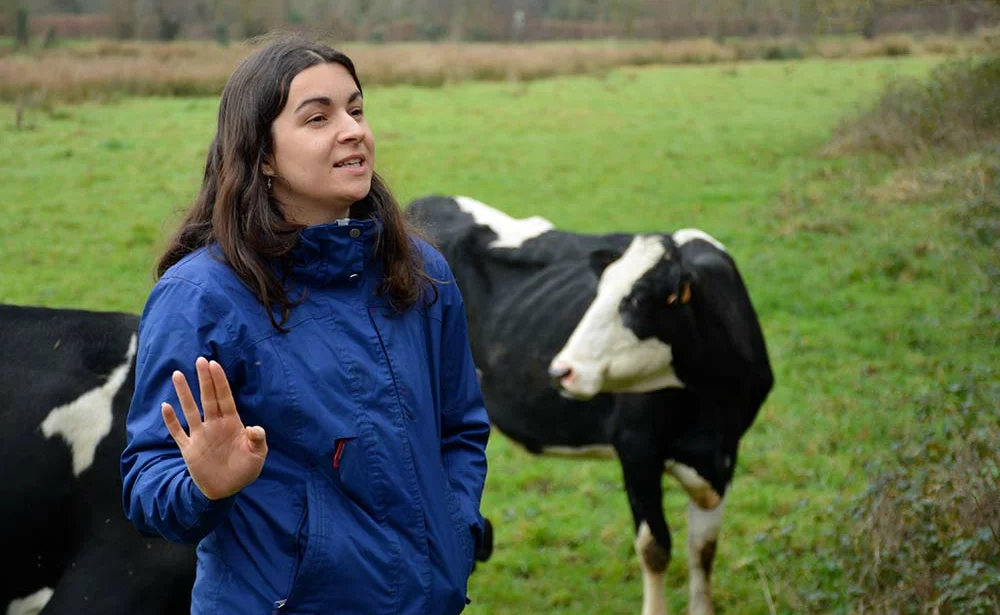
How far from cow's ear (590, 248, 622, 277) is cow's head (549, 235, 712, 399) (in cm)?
21

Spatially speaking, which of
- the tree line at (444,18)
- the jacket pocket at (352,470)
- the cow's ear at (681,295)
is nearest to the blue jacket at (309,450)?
the jacket pocket at (352,470)

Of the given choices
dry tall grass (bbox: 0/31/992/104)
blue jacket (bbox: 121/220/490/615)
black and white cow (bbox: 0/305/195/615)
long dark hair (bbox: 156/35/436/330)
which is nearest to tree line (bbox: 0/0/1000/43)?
dry tall grass (bbox: 0/31/992/104)

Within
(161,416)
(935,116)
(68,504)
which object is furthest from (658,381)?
(935,116)

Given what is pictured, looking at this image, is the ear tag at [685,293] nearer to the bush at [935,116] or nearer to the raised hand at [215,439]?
the raised hand at [215,439]

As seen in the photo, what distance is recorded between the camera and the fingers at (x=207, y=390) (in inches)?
71.4

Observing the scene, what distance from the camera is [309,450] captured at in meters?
2.05

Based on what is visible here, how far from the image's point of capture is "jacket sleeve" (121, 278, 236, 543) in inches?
75.2

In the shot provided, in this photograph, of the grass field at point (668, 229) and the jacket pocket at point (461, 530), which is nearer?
the jacket pocket at point (461, 530)

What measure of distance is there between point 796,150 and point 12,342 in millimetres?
15382

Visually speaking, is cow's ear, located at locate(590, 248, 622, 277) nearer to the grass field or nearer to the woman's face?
the grass field

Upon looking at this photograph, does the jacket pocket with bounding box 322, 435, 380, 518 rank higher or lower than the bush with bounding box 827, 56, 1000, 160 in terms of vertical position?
higher

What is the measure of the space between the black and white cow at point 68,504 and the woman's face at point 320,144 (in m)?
1.20

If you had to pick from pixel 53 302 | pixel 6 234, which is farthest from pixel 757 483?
pixel 6 234

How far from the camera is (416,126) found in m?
19.4
